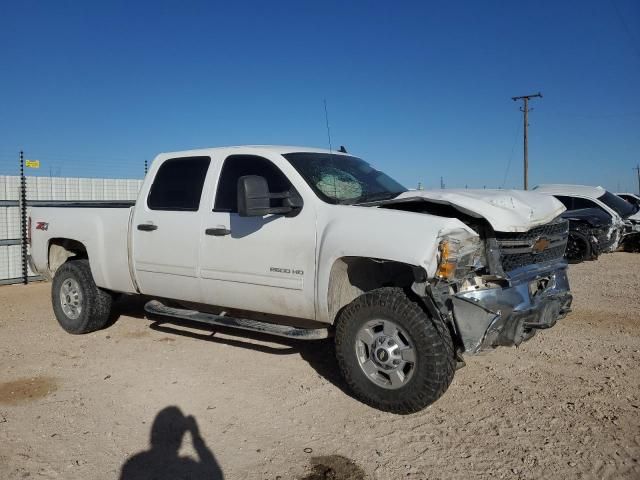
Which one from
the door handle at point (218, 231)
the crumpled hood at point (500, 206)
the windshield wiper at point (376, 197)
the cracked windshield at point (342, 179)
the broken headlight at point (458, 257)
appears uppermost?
the cracked windshield at point (342, 179)

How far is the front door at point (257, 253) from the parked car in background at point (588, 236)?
945 cm

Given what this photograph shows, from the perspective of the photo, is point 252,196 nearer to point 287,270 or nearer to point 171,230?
point 287,270

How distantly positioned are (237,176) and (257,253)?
2.83ft

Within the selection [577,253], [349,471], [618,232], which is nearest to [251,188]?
[349,471]

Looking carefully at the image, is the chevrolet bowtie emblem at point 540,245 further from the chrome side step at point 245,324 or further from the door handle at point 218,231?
the door handle at point 218,231

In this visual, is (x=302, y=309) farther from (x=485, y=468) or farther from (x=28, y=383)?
(x=28, y=383)

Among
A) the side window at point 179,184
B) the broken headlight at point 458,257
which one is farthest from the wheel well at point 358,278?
the side window at point 179,184

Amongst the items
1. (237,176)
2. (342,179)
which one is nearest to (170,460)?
(237,176)

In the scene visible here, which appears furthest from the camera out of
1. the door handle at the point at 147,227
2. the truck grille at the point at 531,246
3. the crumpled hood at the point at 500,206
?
the door handle at the point at 147,227

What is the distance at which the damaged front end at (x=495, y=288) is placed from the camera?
395cm

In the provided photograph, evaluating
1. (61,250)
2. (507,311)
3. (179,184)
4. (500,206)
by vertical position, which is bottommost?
(507,311)

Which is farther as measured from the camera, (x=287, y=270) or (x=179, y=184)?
(x=179, y=184)

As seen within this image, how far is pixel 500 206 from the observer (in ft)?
13.9

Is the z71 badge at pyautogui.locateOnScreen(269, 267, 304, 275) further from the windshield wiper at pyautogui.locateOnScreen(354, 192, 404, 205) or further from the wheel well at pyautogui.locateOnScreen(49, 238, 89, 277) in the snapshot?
the wheel well at pyautogui.locateOnScreen(49, 238, 89, 277)
